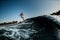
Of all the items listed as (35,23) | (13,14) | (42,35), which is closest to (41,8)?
(13,14)

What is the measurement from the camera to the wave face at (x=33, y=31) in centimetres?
254

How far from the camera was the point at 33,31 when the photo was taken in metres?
2.65

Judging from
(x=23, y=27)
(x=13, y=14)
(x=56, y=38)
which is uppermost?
(x=13, y=14)

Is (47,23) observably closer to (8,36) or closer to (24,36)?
(24,36)

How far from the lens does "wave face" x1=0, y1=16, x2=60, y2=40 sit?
2543 mm

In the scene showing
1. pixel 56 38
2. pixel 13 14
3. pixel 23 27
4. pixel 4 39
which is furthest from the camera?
pixel 13 14

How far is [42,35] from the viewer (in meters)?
2.55

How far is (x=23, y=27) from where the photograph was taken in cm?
278

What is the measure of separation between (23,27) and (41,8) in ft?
5.12

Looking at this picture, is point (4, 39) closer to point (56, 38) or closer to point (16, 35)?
point (16, 35)

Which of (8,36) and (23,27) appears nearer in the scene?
(8,36)

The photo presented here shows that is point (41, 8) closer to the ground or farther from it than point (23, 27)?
farther from it

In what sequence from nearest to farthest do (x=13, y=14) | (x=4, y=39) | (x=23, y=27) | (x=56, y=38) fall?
(x=56, y=38) < (x=4, y=39) < (x=23, y=27) < (x=13, y=14)

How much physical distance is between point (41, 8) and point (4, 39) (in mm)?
1865
